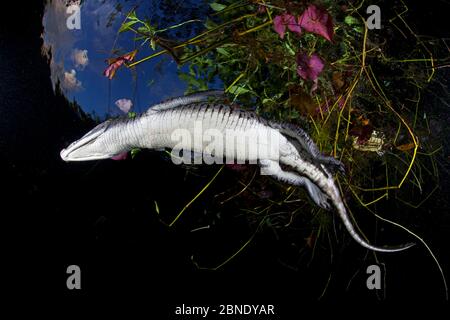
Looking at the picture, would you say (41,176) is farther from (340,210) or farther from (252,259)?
(340,210)

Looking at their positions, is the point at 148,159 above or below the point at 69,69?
Answer: below

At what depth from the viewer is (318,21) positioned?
39 cm

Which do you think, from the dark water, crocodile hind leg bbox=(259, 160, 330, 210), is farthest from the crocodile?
the dark water

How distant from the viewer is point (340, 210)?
448 millimetres

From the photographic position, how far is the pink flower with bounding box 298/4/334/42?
391 millimetres

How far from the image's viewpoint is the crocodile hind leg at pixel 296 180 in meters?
0.47

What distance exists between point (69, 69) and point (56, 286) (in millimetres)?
704

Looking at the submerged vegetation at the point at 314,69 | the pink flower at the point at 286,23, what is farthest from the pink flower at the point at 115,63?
the pink flower at the point at 286,23

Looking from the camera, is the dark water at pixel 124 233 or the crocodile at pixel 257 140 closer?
the crocodile at pixel 257 140

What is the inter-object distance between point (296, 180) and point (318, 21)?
0.68ft

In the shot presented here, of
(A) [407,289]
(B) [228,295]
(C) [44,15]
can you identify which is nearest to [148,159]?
(C) [44,15]

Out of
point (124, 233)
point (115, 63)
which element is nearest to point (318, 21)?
point (115, 63)

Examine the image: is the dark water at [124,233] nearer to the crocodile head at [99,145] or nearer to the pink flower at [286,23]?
the crocodile head at [99,145]

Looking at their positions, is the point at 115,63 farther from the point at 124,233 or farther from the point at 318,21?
the point at 124,233
